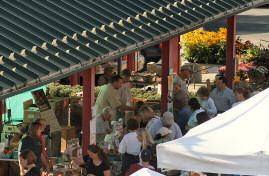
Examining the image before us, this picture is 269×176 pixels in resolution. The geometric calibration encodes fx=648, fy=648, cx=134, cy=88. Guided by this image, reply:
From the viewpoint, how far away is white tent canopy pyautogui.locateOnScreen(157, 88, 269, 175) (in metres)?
6.39

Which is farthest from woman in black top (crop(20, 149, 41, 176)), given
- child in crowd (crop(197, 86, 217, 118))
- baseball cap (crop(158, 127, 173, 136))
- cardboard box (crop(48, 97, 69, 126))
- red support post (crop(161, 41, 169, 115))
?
red support post (crop(161, 41, 169, 115))

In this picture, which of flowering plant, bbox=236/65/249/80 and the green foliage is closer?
the green foliage

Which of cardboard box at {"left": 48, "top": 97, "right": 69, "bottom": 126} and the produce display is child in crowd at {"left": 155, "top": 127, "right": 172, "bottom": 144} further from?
the produce display

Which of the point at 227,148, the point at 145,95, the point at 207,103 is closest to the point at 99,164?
the point at 227,148

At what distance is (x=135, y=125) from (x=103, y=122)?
149 cm

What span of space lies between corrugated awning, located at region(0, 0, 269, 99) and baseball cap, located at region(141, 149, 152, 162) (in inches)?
53.7

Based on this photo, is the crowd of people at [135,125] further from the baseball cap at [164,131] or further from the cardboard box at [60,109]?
the cardboard box at [60,109]

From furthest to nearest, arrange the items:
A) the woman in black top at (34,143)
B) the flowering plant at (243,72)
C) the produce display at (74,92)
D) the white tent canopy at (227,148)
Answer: the flowering plant at (243,72) → the produce display at (74,92) → the woman in black top at (34,143) → the white tent canopy at (227,148)

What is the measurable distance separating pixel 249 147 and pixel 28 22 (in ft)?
13.7

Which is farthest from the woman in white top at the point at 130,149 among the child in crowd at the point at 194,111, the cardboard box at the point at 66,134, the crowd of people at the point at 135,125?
the cardboard box at the point at 66,134

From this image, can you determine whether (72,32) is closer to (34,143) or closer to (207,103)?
(34,143)

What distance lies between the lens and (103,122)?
1128 centimetres

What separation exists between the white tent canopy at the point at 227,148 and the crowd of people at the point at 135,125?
1.74m

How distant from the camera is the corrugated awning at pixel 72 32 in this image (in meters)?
7.98
